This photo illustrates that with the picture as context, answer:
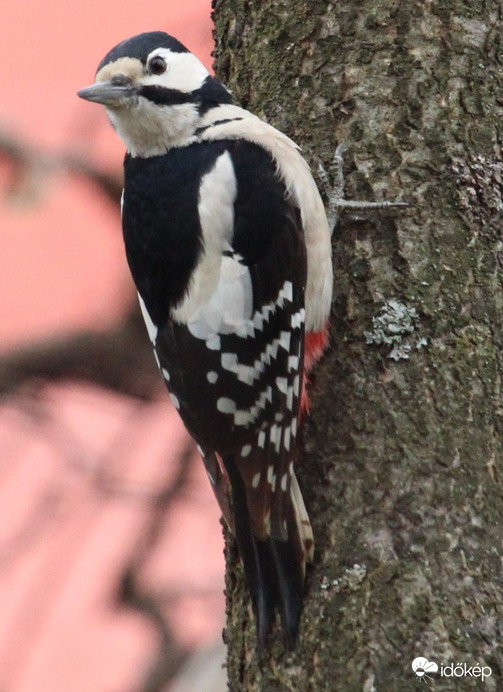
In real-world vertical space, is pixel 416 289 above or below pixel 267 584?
above

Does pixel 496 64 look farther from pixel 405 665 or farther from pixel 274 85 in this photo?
pixel 405 665

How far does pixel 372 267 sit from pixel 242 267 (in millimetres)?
266

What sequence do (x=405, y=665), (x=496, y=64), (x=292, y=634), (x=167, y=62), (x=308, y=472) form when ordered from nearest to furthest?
(x=405, y=665), (x=292, y=634), (x=308, y=472), (x=496, y=64), (x=167, y=62)

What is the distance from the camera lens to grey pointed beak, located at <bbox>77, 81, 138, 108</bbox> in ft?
7.57

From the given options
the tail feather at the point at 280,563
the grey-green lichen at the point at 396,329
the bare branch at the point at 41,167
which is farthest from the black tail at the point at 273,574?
the bare branch at the point at 41,167

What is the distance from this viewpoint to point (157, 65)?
2.43 meters

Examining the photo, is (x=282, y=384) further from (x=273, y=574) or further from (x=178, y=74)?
(x=178, y=74)

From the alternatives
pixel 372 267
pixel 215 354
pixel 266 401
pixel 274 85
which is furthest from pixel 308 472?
pixel 274 85

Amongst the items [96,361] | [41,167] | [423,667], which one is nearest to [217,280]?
[423,667]

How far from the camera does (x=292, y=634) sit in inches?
77.9

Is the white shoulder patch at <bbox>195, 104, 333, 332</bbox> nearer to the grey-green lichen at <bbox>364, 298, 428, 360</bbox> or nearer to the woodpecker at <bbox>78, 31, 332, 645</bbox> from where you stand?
the woodpecker at <bbox>78, 31, 332, 645</bbox>

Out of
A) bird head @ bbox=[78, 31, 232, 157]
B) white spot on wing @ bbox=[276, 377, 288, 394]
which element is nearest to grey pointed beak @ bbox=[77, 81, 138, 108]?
bird head @ bbox=[78, 31, 232, 157]

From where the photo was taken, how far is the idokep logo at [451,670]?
72.1 inches

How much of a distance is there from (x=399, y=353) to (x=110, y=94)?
0.84 metres
